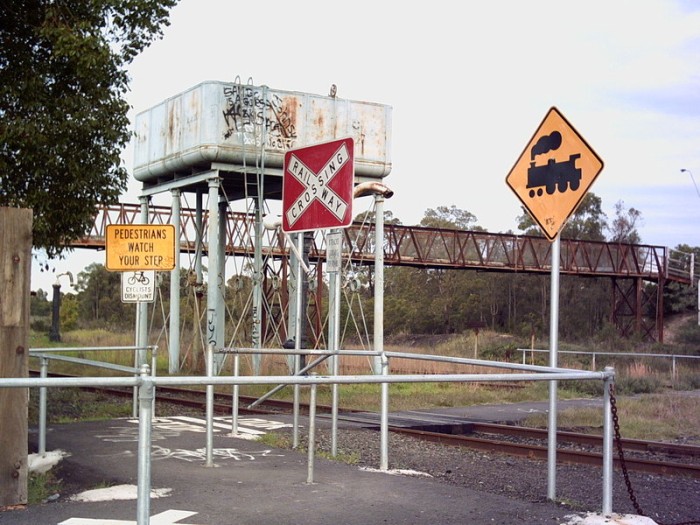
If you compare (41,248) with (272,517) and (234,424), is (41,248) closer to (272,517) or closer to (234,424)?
(234,424)

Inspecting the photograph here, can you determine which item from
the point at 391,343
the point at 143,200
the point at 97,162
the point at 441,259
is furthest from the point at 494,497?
the point at 391,343

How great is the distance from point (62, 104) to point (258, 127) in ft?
30.4

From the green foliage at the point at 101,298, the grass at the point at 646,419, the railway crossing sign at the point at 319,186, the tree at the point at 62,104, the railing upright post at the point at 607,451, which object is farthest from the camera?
the green foliage at the point at 101,298

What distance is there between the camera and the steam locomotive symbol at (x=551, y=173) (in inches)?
338

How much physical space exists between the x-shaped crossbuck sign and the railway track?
4.52 meters

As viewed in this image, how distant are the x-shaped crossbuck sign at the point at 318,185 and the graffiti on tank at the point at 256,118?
1402 cm

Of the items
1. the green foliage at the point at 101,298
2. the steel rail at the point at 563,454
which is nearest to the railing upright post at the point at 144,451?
the steel rail at the point at 563,454

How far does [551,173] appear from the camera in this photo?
8.77 meters

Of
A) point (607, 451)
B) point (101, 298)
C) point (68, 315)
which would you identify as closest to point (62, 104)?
point (607, 451)

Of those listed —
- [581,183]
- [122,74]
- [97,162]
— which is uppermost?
[122,74]

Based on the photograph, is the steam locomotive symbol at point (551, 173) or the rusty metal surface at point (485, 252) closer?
the steam locomotive symbol at point (551, 173)

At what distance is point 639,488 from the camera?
388 inches

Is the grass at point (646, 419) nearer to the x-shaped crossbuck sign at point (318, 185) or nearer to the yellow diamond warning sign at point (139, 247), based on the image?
the x-shaped crossbuck sign at point (318, 185)

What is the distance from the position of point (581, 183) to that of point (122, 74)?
29.5ft
